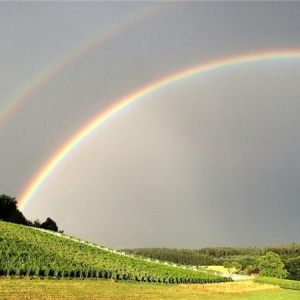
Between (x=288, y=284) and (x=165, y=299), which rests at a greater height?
(x=288, y=284)

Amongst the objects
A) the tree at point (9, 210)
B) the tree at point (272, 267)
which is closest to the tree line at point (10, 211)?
the tree at point (9, 210)

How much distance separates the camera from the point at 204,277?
3415 inches

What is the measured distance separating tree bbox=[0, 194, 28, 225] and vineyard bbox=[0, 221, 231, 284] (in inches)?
2020

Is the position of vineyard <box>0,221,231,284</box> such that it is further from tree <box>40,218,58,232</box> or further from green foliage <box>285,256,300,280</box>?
tree <box>40,218,58,232</box>

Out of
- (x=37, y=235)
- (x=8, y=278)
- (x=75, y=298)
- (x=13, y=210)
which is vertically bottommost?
(x=75, y=298)

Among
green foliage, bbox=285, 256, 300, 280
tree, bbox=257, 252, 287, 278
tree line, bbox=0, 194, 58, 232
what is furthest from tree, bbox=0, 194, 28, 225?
green foliage, bbox=285, 256, 300, 280

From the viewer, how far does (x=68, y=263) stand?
65250mm

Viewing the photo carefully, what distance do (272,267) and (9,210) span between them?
9065 cm

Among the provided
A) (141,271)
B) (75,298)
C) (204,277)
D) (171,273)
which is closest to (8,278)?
(75,298)

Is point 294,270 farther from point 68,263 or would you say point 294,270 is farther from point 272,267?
point 68,263

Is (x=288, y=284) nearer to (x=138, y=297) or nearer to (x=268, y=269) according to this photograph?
(x=138, y=297)

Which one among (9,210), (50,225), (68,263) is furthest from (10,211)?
(68,263)

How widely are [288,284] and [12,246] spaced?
54962mm

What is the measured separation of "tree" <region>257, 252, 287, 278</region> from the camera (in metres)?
152
